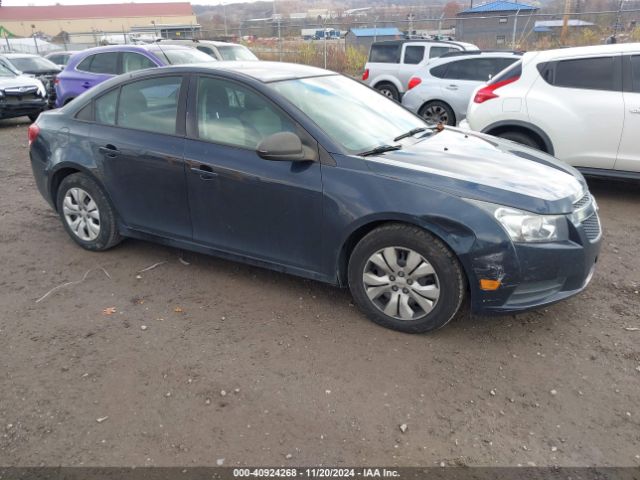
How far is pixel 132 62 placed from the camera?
9.81m

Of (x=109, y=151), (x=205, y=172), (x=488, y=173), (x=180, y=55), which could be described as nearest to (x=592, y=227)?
(x=488, y=173)

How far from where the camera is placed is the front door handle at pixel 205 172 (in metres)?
3.77

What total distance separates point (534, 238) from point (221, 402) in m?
2.01

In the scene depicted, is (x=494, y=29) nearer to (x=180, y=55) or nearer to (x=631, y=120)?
(x=180, y=55)

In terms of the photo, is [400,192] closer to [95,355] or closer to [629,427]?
[629,427]

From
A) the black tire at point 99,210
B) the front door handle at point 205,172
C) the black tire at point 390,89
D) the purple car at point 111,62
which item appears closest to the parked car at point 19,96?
the purple car at point 111,62

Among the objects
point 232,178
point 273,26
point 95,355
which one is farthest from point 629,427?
point 273,26

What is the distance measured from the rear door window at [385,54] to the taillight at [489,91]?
324 inches

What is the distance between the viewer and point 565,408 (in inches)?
110

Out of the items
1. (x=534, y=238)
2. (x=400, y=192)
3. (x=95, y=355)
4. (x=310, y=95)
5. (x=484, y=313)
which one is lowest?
(x=95, y=355)

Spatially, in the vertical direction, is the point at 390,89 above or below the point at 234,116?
below

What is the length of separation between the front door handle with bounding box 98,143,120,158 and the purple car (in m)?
5.78

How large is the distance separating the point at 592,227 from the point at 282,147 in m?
2.07

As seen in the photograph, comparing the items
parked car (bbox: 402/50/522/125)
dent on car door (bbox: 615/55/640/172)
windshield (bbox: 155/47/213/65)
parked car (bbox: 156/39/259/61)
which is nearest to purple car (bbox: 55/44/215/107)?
windshield (bbox: 155/47/213/65)
